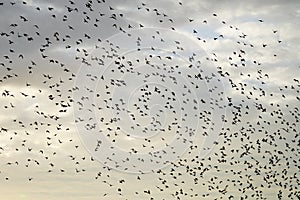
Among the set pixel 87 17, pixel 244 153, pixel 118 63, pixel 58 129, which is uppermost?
pixel 87 17

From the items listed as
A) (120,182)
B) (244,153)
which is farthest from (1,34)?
(244,153)

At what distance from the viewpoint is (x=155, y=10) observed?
231 ft

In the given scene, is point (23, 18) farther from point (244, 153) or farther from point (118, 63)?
point (244, 153)

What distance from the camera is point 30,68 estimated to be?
230ft

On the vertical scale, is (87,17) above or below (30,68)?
above

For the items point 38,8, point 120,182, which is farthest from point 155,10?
point 120,182

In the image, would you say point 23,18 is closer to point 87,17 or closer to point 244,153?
point 87,17

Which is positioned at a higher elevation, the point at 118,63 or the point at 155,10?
the point at 155,10

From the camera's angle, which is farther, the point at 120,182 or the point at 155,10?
the point at 120,182

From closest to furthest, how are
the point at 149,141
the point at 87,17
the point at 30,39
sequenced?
the point at 30,39, the point at 87,17, the point at 149,141

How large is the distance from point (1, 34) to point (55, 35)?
5143 mm

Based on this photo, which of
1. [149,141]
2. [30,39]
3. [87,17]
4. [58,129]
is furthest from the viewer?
[149,141]

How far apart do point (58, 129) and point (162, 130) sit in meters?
12.6

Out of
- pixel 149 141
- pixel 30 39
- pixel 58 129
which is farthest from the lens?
pixel 149 141
